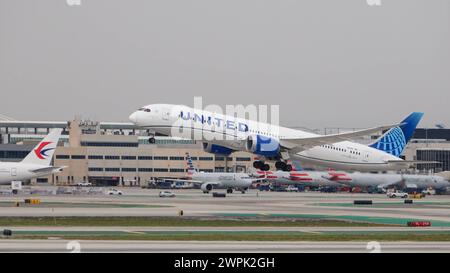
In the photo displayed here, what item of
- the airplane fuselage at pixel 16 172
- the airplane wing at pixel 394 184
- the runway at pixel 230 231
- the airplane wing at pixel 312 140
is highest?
the airplane wing at pixel 312 140

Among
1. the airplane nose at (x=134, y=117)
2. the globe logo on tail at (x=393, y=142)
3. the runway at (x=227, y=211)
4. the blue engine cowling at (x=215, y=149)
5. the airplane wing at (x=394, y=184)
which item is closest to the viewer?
the runway at (x=227, y=211)

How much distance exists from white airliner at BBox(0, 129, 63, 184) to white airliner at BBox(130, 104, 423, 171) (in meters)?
33.3

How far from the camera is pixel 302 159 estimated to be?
4680 inches

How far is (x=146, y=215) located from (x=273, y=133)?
85.4 ft

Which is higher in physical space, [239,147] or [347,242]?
[239,147]

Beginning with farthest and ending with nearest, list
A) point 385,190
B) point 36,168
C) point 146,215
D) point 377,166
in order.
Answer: point 385,190, point 36,168, point 377,166, point 146,215

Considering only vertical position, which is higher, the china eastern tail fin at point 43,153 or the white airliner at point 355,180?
the china eastern tail fin at point 43,153

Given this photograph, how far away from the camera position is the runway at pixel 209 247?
55.5 metres

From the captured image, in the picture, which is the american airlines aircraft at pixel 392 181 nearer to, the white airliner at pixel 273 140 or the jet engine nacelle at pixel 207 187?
the jet engine nacelle at pixel 207 187

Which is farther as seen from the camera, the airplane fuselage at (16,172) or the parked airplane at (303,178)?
the parked airplane at (303,178)

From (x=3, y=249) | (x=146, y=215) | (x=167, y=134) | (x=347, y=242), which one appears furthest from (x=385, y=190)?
(x=3, y=249)

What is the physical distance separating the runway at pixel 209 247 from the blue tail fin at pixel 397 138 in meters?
64.7

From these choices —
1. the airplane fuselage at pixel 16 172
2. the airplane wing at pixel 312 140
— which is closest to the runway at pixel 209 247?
the airplane wing at pixel 312 140
